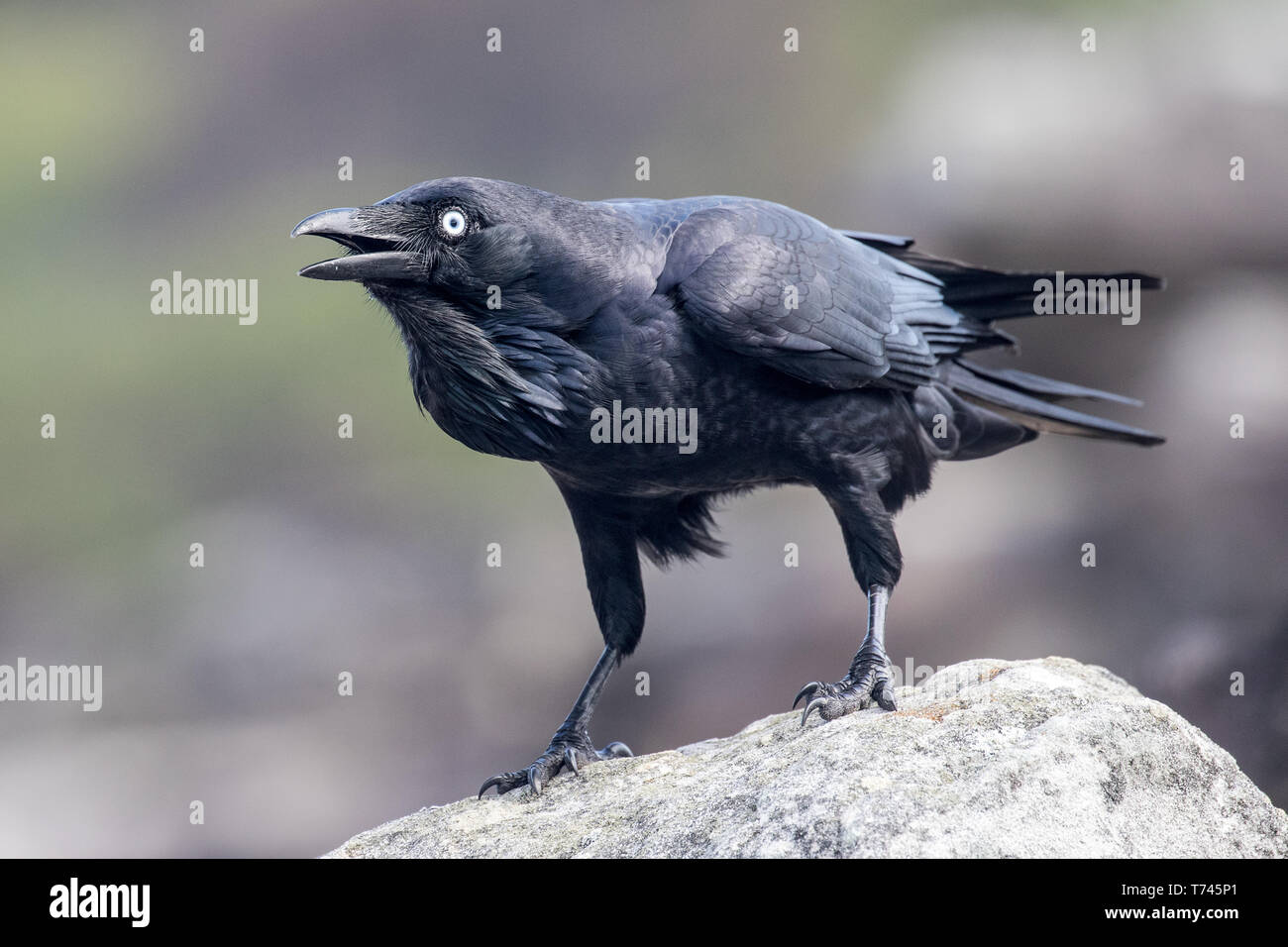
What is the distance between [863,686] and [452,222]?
201 centimetres

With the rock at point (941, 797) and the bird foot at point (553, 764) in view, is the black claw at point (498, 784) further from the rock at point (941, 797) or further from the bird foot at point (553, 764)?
the rock at point (941, 797)

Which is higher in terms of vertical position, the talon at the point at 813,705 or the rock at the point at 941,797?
the talon at the point at 813,705

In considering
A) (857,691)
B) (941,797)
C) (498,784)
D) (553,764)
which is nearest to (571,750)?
(553,764)

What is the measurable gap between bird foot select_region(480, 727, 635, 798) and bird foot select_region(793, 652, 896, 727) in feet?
2.67

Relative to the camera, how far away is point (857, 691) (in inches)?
175

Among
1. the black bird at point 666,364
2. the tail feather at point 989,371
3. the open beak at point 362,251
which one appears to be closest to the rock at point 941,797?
the black bird at point 666,364

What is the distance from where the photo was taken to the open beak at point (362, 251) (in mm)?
3887

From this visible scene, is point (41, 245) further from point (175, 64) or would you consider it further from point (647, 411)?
point (647, 411)

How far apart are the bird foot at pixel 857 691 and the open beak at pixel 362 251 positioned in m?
1.87

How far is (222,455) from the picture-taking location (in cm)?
1132

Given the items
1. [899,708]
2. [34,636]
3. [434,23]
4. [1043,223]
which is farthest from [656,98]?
[899,708]

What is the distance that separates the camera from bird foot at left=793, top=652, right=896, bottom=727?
4.36 metres

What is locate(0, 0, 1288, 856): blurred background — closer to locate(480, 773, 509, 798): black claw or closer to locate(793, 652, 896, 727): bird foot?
locate(793, 652, 896, 727): bird foot

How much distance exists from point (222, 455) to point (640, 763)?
25.3ft
